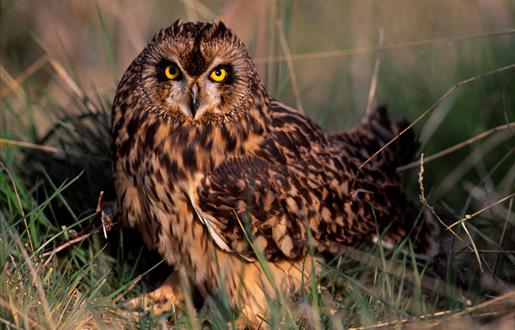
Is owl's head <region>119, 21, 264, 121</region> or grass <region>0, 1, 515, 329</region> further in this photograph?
owl's head <region>119, 21, 264, 121</region>

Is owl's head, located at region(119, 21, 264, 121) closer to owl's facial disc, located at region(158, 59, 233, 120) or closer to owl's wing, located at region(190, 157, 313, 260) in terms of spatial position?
owl's facial disc, located at region(158, 59, 233, 120)

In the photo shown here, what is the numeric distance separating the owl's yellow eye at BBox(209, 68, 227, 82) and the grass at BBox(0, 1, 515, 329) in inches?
29.3

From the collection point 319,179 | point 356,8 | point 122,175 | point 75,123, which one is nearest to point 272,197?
point 319,179

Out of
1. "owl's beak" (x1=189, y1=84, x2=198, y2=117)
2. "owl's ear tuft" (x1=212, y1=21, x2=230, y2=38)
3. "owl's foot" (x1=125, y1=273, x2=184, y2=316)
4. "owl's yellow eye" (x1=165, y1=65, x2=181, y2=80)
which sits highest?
"owl's ear tuft" (x1=212, y1=21, x2=230, y2=38)

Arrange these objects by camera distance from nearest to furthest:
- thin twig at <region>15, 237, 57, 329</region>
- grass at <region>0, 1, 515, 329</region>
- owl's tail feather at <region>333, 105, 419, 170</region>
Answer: thin twig at <region>15, 237, 57, 329</region> < grass at <region>0, 1, 515, 329</region> < owl's tail feather at <region>333, 105, 419, 170</region>

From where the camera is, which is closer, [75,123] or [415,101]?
[75,123]

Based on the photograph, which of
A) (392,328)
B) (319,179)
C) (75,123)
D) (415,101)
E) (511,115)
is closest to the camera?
(392,328)

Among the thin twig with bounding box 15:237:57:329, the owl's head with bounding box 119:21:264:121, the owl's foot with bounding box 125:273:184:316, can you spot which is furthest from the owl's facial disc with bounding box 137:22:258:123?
the thin twig with bounding box 15:237:57:329

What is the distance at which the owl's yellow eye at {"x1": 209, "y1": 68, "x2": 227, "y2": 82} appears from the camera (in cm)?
363

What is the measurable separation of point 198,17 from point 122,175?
72.7 inches

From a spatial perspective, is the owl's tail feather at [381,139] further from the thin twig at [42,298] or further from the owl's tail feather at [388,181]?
the thin twig at [42,298]

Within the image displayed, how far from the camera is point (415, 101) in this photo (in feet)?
17.6

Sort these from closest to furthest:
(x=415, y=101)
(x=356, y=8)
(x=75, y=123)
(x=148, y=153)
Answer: (x=148, y=153)
(x=75, y=123)
(x=415, y=101)
(x=356, y=8)

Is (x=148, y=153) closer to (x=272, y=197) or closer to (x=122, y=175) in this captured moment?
(x=122, y=175)
